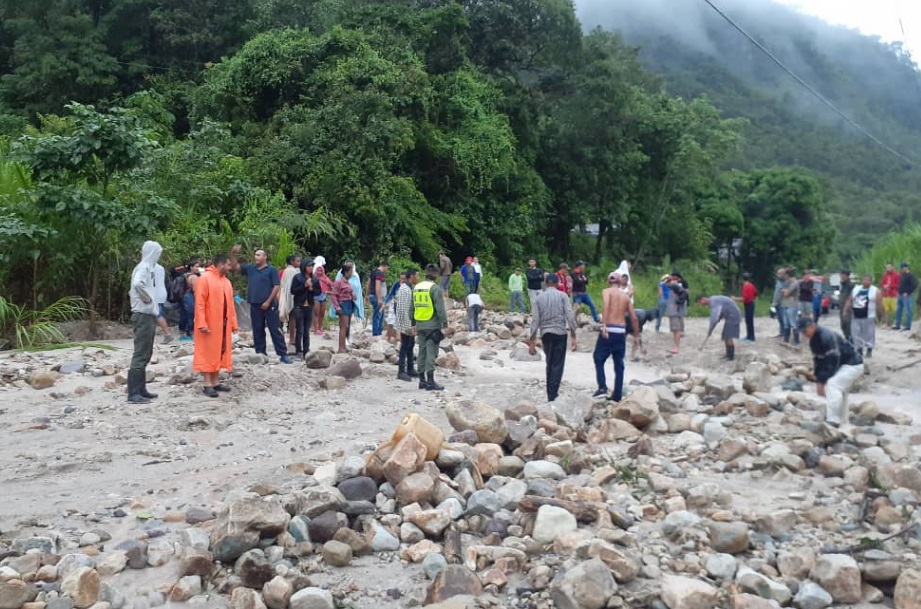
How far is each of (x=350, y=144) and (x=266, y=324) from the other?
411 inches

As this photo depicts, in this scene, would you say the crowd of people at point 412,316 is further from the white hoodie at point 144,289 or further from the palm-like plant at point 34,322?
the palm-like plant at point 34,322

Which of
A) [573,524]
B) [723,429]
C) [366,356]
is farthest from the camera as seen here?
[366,356]

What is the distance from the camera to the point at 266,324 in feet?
36.9

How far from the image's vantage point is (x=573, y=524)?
18.8 ft

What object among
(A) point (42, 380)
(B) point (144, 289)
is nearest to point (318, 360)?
(B) point (144, 289)

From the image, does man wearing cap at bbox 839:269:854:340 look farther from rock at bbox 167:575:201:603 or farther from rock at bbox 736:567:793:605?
rock at bbox 167:575:201:603

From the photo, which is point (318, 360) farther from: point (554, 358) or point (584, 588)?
point (584, 588)

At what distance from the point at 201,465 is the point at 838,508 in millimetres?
5017

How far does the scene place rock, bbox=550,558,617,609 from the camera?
4.88 metres

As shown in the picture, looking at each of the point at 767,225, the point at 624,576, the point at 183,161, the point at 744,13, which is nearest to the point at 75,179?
the point at 183,161

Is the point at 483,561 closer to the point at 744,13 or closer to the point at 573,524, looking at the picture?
the point at 573,524

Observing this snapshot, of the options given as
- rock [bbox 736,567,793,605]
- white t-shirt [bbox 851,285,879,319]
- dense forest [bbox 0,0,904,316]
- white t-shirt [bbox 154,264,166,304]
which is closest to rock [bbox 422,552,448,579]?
rock [bbox 736,567,793,605]

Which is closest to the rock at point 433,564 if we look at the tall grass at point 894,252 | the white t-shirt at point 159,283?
the white t-shirt at point 159,283

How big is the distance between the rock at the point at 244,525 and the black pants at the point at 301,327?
6119mm
